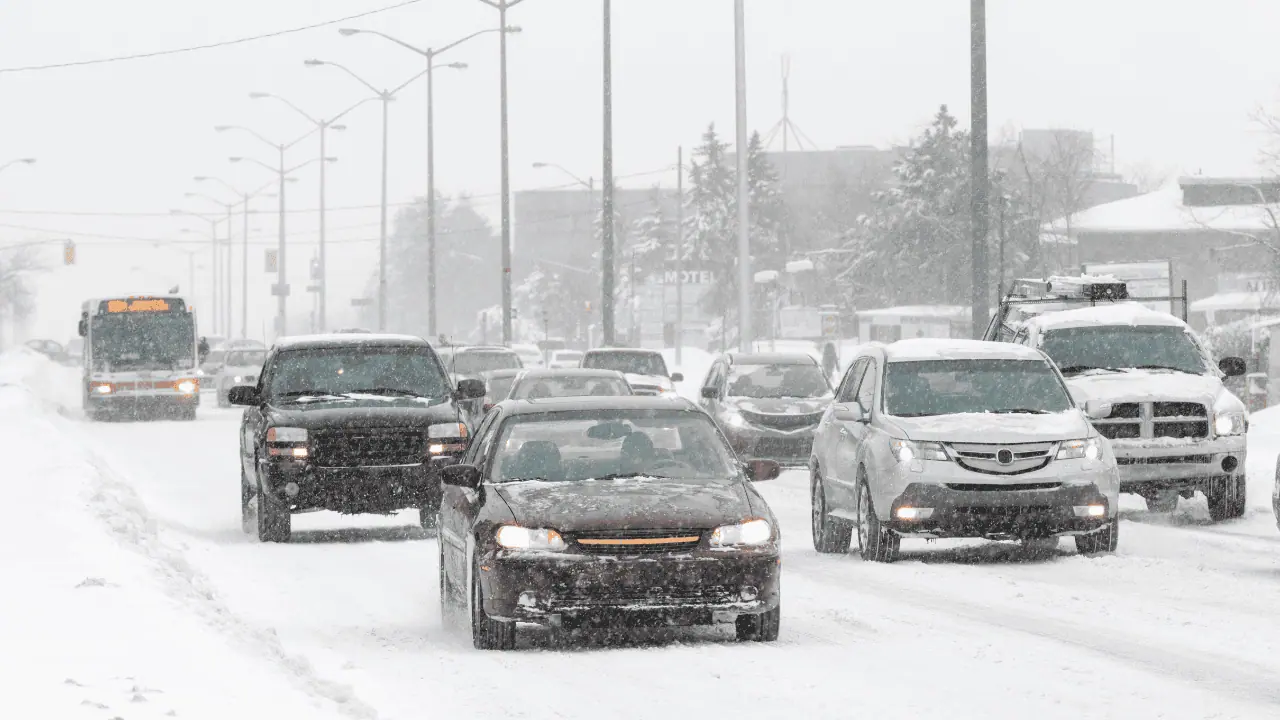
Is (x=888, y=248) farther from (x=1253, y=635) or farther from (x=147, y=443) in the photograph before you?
(x=1253, y=635)

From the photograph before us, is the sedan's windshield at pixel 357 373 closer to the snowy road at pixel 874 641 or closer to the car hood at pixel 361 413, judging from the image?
the car hood at pixel 361 413

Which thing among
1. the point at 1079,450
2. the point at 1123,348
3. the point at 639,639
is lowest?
the point at 639,639

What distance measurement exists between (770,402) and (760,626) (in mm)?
15815

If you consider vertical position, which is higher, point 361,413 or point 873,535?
point 361,413

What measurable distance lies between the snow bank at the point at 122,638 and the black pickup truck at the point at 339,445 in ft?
5.23

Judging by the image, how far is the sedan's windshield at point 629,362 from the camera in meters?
33.9

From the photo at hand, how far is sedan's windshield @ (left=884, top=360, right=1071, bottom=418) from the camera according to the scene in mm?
15688

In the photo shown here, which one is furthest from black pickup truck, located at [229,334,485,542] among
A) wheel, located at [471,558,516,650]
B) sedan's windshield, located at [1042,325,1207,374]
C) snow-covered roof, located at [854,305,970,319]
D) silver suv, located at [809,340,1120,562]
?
snow-covered roof, located at [854,305,970,319]

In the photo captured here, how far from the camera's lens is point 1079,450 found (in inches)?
591

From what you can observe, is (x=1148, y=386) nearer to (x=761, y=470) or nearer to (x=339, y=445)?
(x=339, y=445)

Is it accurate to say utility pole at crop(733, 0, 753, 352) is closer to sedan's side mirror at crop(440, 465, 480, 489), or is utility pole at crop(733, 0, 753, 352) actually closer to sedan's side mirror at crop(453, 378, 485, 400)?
sedan's side mirror at crop(453, 378, 485, 400)

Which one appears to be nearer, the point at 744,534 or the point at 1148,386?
the point at 744,534

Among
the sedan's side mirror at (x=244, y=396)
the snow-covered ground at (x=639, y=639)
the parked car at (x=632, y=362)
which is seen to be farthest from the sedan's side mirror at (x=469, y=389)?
the parked car at (x=632, y=362)

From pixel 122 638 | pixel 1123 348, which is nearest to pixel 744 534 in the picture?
pixel 122 638
